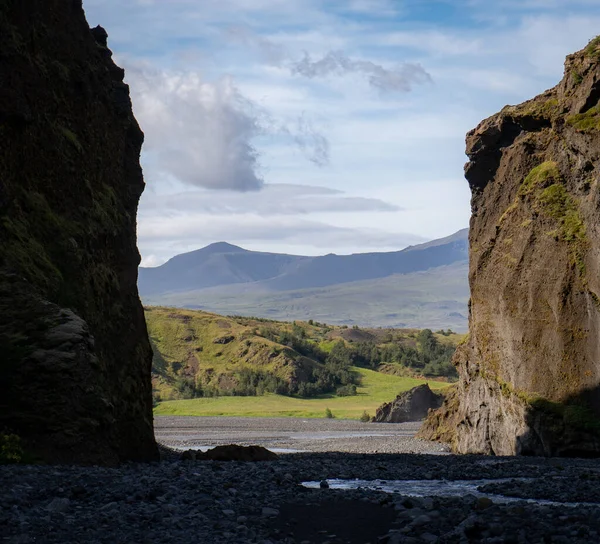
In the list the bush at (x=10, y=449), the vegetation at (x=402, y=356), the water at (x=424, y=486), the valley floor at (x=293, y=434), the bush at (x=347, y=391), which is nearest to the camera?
the bush at (x=10, y=449)

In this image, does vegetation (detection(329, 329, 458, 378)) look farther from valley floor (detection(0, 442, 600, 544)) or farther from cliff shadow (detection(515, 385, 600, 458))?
valley floor (detection(0, 442, 600, 544))

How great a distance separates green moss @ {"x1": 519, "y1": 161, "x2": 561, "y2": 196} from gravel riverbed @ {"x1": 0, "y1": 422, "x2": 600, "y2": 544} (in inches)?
1005

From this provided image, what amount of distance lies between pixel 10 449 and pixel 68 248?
941 cm

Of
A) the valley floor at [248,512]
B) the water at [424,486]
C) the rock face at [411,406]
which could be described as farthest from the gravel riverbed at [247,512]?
the rock face at [411,406]

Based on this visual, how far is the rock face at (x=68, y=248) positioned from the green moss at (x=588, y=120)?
70.6 ft

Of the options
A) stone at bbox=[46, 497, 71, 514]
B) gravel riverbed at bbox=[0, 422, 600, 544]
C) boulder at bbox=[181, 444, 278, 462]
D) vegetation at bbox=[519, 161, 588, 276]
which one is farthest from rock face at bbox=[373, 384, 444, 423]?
stone at bbox=[46, 497, 71, 514]

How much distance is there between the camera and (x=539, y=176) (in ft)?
150

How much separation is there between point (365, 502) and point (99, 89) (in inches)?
945

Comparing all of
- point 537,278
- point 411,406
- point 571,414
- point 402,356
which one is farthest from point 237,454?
point 402,356

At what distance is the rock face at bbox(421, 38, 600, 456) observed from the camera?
1585 inches

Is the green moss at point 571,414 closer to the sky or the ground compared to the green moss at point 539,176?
closer to the ground

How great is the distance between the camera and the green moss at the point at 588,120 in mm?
41312

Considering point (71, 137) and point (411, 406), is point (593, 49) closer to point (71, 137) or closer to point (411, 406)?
point (71, 137)

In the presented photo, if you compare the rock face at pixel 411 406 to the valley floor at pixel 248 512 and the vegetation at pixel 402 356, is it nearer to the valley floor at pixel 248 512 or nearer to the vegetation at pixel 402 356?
the vegetation at pixel 402 356
